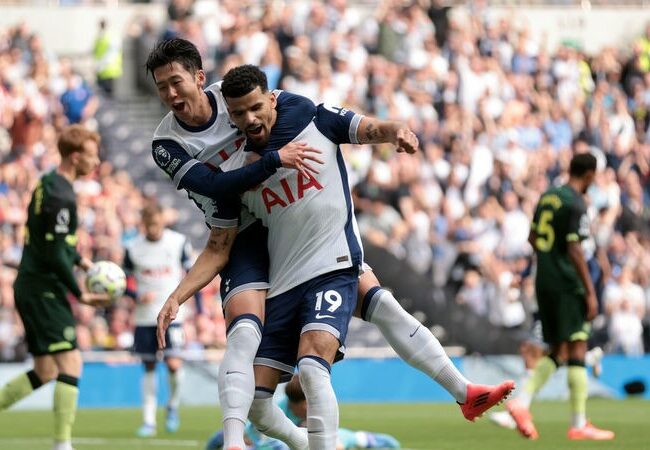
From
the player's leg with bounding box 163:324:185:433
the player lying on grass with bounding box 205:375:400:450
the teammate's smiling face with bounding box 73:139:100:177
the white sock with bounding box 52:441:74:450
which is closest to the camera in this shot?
the player lying on grass with bounding box 205:375:400:450

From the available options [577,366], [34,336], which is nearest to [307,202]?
[34,336]

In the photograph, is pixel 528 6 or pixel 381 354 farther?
pixel 528 6

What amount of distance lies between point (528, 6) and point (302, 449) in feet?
76.0

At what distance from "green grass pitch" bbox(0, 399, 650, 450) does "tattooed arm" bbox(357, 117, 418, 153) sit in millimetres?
4508

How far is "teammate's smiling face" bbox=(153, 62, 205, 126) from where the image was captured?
9.09m

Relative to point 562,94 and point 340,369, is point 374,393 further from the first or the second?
point 562,94

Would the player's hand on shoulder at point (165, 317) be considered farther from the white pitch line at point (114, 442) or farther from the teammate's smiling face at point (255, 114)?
the white pitch line at point (114, 442)


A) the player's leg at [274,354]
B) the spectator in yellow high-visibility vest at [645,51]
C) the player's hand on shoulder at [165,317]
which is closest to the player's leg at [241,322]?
the player's leg at [274,354]

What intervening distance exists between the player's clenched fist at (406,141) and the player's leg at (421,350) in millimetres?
1166

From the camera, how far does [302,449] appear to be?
962 centimetres

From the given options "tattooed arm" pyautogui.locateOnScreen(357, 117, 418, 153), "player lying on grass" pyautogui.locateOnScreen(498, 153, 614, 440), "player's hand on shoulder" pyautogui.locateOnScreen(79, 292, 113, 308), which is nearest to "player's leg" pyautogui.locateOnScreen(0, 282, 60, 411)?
"player's hand on shoulder" pyautogui.locateOnScreen(79, 292, 113, 308)

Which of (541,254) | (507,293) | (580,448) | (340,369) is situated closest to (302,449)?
(580,448)

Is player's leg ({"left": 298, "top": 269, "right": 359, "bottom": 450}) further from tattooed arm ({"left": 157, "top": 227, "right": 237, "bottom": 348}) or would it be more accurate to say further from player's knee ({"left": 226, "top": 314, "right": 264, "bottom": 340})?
tattooed arm ({"left": 157, "top": 227, "right": 237, "bottom": 348})

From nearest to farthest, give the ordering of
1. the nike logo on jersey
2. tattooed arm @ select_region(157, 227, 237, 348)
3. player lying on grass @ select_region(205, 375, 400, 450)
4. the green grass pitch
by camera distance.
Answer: the nike logo on jersey, tattooed arm @ select_region(157, 227, 237, 348), player lying on grass @ select_region(205, 375, 400, 450), the green grass pitch
